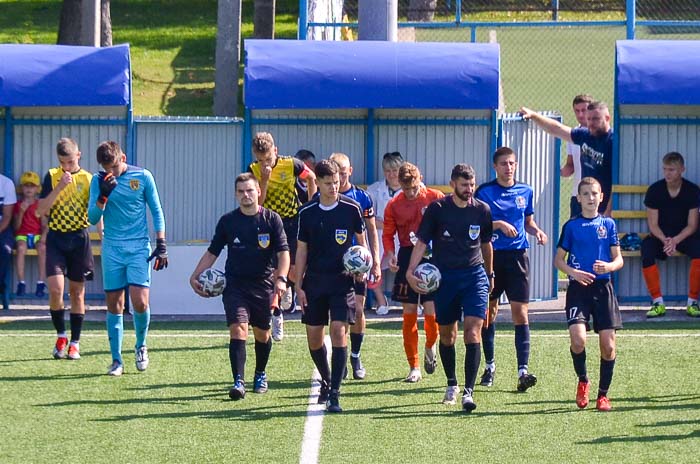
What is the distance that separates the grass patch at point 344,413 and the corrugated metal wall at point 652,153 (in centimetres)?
239

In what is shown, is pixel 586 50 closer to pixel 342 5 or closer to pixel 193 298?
pixel 342 5

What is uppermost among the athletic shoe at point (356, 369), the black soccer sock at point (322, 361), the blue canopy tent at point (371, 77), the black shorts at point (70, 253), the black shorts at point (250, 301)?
the blue canopy tent at point (371, 77)

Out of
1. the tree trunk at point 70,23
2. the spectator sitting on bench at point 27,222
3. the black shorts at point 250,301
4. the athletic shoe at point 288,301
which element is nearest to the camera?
the black shorts at point 250,301

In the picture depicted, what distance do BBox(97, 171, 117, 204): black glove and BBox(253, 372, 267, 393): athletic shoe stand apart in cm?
202

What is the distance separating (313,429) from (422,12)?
1294 cm

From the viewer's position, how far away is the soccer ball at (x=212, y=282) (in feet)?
33.3

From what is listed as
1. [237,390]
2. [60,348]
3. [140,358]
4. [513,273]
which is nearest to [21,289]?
[60,348]

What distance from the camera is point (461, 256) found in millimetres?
9594

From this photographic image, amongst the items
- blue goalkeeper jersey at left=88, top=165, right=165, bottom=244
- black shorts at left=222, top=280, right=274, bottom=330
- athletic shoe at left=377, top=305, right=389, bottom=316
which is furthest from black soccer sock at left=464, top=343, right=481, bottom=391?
athletic shoe at left=377, top=305, right=389, bottom=316

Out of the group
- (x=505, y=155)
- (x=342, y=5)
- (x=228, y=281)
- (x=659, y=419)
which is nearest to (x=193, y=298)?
(x=228, y=281)

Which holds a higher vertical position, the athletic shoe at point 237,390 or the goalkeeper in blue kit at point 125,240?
the goalkeeper in blue kit at point 125,240

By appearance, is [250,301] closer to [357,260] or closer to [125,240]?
[357,260]

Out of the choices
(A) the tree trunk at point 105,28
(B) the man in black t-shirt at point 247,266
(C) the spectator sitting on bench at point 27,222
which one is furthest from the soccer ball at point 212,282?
(A) the tree trunk at point 105,28

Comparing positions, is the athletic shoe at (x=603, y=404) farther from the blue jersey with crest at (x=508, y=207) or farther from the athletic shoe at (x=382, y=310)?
the athletic shoe at (x=382, y=310)
